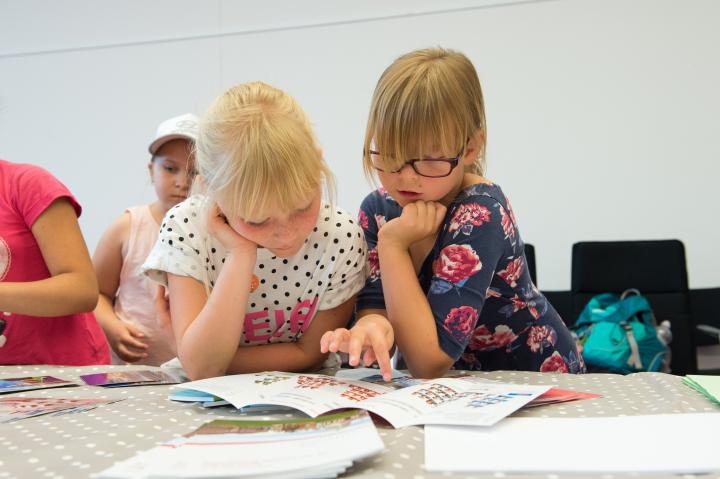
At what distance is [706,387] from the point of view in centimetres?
95

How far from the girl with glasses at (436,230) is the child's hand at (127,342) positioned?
0.82 metres

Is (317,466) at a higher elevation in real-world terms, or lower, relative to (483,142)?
lower

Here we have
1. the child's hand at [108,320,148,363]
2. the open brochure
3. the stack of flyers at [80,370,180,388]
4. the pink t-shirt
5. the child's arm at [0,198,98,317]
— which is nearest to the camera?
the open brochure

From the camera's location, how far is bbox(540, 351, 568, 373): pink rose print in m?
1.33

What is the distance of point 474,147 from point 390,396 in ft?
1.73

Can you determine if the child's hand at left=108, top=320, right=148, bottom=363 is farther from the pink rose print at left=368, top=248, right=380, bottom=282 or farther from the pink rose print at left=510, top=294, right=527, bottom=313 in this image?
the pink rose print at left=510, top=294, right=527, bottom=313

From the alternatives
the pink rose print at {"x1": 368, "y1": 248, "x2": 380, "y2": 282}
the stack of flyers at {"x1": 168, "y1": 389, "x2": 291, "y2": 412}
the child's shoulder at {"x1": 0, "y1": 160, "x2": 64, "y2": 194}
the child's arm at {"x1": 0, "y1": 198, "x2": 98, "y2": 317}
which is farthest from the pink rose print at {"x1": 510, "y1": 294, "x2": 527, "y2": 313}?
the child's shoulder at {"x1": 0, "y1": 160, "x2": 64, "y2": 194}

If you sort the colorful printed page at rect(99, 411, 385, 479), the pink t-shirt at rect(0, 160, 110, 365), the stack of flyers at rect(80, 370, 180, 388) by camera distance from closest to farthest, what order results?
the colorful printed page at rect(99, 411, 385, 479) < the stack of flyers at rect(80, 370, 180, 388) < the pink t-shirt at rect(0, 160, 110, 365)

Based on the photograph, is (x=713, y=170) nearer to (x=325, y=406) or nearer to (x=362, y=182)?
(x=362, y=182)

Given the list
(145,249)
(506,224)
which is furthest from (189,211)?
(145,249)

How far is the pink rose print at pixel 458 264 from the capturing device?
1131 millimetres

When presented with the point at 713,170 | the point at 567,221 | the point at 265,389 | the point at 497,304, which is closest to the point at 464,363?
the point at 497,304

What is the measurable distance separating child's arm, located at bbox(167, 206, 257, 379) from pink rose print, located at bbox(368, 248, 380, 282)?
263mm

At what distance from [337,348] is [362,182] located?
2746 millimetres
